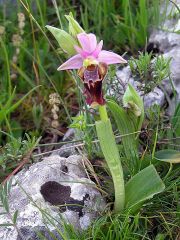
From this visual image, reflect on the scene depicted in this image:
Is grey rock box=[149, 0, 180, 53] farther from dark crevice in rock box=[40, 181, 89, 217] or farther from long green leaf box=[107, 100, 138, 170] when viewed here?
dark crevice in rock box=[40, 181, 89, 217]

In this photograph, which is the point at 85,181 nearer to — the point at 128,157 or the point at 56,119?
the point at 128,157

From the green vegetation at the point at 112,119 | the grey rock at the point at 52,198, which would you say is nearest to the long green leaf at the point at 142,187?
the green vegetation at the point at 112,119

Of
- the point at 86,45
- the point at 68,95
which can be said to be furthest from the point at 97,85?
the point at 68,95

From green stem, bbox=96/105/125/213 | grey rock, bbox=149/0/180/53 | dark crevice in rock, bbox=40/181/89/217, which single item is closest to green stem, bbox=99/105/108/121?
green stem, bbox=96/105/125/213

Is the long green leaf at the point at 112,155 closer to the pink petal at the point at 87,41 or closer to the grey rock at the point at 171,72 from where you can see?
the pink petal at the point at 87,41

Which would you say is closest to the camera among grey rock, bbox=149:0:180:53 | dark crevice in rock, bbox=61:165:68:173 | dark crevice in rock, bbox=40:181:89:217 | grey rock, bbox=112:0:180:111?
dark crevice in rock, bbox=40:181:89:217
